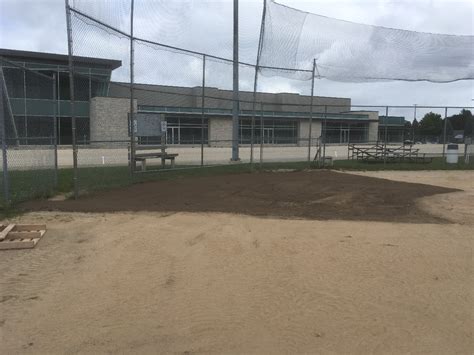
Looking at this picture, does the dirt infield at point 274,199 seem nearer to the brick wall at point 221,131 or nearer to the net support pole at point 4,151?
the net support pole at point 4,151

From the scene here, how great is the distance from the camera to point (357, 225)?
738cm

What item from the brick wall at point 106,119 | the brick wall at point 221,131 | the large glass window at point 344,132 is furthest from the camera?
the large glass window at point 344,132

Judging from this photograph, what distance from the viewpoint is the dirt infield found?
27.8ft

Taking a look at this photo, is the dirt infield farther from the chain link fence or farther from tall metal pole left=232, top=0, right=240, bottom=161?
tall metal pole left=232, top=0, right=240, bottom=161

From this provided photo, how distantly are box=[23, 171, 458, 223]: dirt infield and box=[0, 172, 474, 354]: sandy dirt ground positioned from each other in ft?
3.97

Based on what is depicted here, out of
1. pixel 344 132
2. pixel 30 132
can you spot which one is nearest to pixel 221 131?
pixel 344 132

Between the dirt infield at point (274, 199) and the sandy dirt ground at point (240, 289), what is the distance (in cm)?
121

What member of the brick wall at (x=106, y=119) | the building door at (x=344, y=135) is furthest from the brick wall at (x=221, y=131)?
the building door at (x=344, y=135)

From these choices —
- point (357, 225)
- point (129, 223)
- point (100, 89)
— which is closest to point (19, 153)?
point (100, 89)

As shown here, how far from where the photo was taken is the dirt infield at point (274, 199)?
8469mm

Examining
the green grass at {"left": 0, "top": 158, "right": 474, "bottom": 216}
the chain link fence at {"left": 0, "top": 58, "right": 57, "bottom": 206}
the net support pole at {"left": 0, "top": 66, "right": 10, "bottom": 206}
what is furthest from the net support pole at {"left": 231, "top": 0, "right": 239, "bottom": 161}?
the net support pole at {"left": 0, "top": 66, "right": 10, "bottom": 206}

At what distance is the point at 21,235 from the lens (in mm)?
6285

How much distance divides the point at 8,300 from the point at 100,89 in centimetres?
2771

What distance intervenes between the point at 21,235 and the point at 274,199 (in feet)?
17.1
